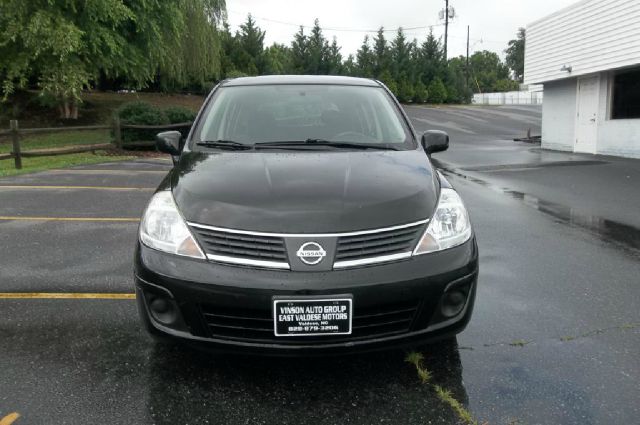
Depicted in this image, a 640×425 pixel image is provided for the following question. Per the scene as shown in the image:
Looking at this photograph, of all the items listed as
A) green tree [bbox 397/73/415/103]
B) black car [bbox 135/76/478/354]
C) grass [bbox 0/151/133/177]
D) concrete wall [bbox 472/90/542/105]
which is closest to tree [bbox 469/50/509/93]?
concrete wall [bbox 472/90/542/105]

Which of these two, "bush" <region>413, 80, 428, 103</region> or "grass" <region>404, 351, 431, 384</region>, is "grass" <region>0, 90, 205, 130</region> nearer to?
"grass" <region>404, 351, 431, 384</region>

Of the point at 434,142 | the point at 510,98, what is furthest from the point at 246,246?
the point at 510,98

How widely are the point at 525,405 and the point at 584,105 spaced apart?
1688 cm

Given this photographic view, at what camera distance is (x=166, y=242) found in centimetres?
271

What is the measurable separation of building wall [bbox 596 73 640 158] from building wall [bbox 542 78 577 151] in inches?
61.2

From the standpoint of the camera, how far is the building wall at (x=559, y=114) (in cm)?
1797

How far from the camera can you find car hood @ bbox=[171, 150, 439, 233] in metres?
2.62

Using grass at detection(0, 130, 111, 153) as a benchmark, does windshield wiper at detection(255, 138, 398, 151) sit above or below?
above

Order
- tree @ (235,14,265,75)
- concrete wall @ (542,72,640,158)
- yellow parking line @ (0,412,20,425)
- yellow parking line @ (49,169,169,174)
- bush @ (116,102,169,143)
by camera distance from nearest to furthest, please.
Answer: yellow parking line @ (0,412,20,425)
yellow parking line @ (49,169,169,174)
concrete wall @ (542,72,640,158)
bush @ (116,102,169,143)
tree @ (235,14,265,75)

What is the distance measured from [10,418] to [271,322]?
49.8 inches

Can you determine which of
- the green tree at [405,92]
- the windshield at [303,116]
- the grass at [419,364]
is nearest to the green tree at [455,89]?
the green tree at [405,92]

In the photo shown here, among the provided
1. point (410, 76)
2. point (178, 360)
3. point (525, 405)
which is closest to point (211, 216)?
point (178, 360)

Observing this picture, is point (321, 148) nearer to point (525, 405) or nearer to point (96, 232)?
point (525, 405)

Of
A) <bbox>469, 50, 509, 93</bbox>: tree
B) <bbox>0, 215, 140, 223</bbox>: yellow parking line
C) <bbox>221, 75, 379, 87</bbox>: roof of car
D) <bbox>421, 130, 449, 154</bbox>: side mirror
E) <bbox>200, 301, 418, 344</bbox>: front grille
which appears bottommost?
<bbox>0, 215, 140, 223</bbox>: yellow parking line
